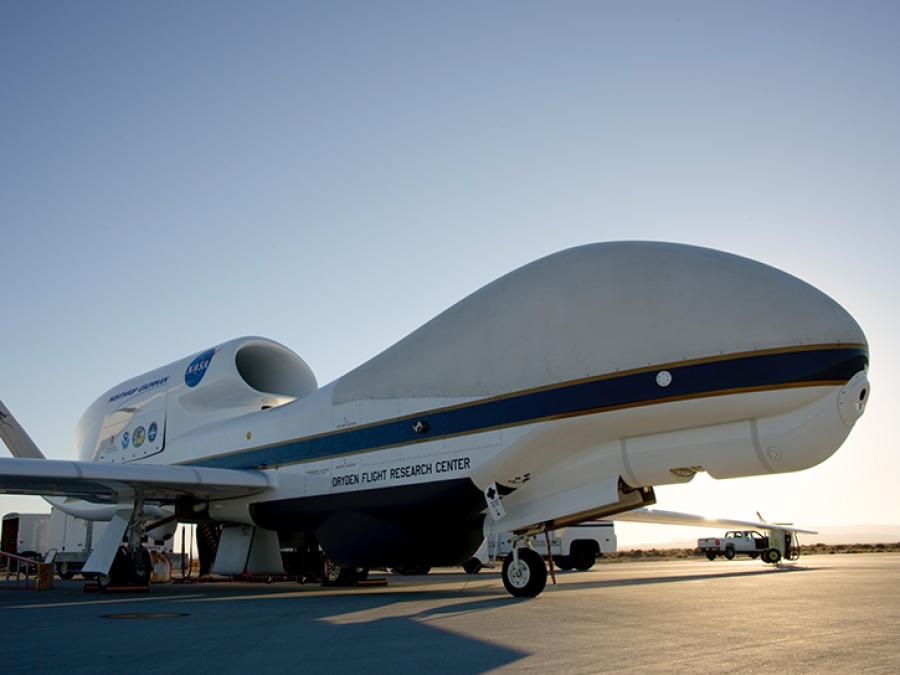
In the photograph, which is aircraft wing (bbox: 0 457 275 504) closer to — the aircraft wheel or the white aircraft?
the white aircraft

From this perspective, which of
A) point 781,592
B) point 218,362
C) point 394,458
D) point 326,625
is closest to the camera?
point 326,625

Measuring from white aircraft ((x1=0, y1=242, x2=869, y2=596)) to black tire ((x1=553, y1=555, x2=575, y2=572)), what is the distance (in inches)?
611

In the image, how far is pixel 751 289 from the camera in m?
10.9

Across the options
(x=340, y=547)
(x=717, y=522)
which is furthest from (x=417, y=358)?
(x=717, y=522)

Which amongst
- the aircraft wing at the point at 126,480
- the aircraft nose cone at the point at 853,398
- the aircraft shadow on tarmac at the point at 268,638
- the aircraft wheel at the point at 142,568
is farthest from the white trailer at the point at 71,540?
the aircraft nose cone at the point at 853,398

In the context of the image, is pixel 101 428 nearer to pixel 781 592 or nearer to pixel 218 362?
pixel 218 362

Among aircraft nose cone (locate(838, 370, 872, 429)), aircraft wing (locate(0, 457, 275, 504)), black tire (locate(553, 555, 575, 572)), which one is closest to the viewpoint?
aircraft nose cone (locate(838, 370, 872, 429))

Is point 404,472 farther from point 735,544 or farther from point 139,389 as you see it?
point 735,544

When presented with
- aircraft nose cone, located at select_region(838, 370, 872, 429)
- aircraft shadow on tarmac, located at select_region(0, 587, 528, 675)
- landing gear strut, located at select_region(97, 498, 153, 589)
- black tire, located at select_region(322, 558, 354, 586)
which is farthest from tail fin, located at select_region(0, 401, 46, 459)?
aircraft nose cone, located at select_region(838, 370, 872, 429)

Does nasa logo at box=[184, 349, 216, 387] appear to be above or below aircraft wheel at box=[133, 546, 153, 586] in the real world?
above

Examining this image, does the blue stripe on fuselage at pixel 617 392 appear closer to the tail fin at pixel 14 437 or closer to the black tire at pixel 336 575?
the black tire at pixel 336 575

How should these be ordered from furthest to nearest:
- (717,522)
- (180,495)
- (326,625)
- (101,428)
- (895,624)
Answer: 1. (717,522)
2. (101,428)
3. (180,495)
4. (326,625)
5. (895,624)

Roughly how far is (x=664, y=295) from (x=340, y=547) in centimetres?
752

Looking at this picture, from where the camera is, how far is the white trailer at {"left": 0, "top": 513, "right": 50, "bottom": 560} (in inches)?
1282
